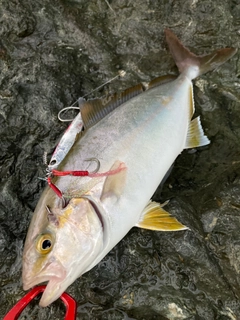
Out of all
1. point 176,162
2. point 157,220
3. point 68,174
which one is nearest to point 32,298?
point 68,174

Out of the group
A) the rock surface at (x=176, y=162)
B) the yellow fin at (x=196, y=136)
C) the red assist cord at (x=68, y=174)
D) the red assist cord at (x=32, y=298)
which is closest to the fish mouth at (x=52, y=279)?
the red assist cord at (x=32, y=298)

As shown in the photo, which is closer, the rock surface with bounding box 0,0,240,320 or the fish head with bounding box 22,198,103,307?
the fish head with bounding box 22,198,103,307

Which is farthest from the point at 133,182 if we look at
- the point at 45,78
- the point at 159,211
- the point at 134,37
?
the point at 134,37

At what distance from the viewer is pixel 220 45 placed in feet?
10.1

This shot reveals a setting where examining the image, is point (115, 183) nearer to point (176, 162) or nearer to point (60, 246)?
point (60, 246)

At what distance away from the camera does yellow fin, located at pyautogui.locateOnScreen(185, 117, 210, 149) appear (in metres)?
2.81

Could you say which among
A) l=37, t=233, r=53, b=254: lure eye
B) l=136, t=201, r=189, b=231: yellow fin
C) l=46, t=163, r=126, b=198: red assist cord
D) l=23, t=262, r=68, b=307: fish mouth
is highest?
l=46, t=163, r=126, b=198: red assist cord

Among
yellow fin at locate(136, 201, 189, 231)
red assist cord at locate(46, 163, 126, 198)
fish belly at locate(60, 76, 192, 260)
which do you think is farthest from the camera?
yellow fin at locate(136, 201, 189, 231)

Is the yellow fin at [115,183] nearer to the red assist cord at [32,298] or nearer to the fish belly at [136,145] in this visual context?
the fish belly at [136,145]

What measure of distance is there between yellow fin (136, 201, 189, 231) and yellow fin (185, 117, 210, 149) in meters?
0.59

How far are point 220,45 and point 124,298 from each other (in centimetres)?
223

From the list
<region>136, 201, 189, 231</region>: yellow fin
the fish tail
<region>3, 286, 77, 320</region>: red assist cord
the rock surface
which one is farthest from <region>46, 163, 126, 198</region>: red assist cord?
the fish tail

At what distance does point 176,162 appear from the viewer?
2969 mm

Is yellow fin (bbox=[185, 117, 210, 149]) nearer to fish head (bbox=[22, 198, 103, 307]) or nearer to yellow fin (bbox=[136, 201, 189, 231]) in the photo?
yellow fin (bbox=[136, 201, 189, 231])
